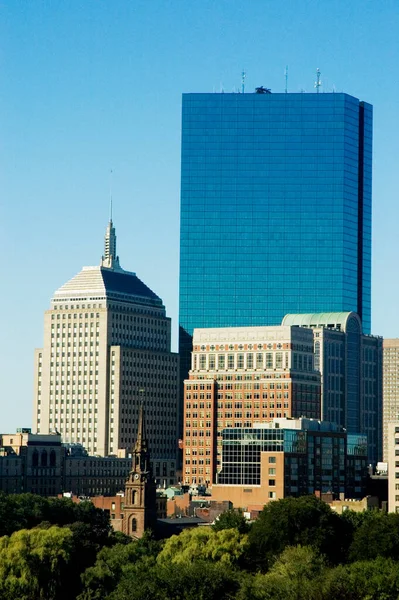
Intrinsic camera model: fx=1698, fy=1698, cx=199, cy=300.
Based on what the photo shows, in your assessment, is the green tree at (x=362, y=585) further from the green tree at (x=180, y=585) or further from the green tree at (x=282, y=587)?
the green tree at (x=180, y=585)

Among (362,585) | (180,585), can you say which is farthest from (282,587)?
(180,585)

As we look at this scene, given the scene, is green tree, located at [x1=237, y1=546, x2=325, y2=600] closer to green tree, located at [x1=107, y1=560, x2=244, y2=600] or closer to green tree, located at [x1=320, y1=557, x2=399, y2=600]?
green tree, located at [x1=320, y1=557, x2=399, y2=600]

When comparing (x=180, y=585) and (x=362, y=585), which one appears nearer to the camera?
(x=362, y=585)

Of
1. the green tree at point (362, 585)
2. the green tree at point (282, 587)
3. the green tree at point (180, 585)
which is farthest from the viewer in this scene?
the green tree at point (180, 585)

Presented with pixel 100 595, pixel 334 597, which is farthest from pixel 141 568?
pixel 334 597

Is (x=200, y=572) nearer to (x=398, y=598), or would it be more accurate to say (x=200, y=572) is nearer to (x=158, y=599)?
(x=158, y=599)

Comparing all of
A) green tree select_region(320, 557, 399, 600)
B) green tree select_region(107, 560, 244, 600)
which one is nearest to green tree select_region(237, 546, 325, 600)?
green tree select_region(320, 557, 399, 600)

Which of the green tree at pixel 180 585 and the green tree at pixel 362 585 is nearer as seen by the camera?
the green tree at pixel 362 585

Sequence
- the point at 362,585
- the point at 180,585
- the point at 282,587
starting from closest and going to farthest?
1. the point at 282,587
2. the point at 362,585
3. the point at 180,585

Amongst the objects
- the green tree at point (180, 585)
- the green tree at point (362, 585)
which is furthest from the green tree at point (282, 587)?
the green tree at point (180, 585)

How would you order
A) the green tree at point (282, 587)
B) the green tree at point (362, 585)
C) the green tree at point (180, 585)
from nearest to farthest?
the green tree at point (282, 587), the green tree at point (362, 585), the green tree at point (180, 585)

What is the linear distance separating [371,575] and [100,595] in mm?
33460

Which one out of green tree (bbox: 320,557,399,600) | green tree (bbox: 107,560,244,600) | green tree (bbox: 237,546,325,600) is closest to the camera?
green tree (bbox: 237,546,325,600)

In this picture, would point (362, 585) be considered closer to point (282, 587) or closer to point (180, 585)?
point (282, 587)
